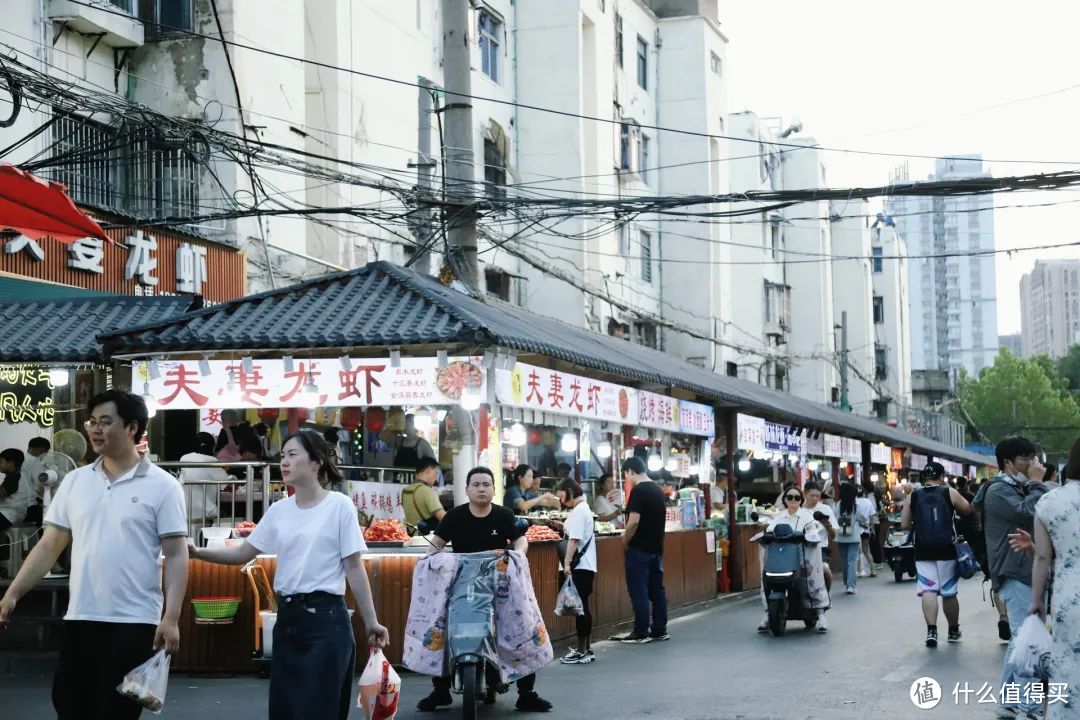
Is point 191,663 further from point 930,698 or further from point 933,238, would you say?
point 933,238

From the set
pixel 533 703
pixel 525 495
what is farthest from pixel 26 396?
pixel 533 703

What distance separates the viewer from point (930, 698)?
35.2 feet

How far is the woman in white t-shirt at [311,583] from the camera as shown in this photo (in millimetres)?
7035

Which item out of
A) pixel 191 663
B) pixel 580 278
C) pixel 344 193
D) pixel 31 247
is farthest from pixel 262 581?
pixel 580 278

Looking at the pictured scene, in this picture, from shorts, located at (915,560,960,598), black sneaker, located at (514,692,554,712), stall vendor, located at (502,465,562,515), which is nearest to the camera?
black sneaker, located at (514,692,554,712)

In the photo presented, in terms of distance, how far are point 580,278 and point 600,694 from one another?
2458cm

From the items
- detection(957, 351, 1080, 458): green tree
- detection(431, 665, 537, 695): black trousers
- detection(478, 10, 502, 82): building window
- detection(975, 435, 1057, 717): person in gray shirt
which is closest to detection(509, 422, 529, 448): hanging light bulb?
detection(431, 665, 537, 695): black trousers

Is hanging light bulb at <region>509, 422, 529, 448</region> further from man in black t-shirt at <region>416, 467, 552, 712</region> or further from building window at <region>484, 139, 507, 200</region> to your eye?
building window at <region>484, 139, 507, 200</region>

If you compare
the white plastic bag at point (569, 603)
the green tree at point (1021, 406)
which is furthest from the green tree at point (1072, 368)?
the white plastic bag at point (569, 603)

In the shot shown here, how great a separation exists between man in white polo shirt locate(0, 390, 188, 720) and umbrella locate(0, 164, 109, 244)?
181 inches

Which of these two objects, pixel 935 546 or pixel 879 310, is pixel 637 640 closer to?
pixel 935 546

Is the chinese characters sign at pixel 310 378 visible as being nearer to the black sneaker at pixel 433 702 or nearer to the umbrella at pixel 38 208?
the umbrella at pixel 38 208

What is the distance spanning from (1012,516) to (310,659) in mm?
5547

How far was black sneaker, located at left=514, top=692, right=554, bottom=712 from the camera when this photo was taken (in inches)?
432
